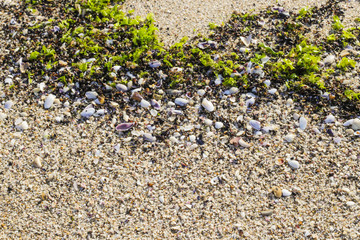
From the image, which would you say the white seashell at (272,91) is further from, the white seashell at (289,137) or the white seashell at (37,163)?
the white seashell at (37,163)

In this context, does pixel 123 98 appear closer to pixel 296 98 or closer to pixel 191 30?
pixel 191 30

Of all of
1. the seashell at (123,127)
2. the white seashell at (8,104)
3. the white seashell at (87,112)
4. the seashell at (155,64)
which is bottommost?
the seashell at (123,127)

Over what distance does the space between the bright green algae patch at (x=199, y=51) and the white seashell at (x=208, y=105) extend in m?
0.29

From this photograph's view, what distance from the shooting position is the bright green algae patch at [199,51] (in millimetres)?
3775

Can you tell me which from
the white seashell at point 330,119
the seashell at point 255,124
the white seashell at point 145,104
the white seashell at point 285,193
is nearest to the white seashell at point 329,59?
the white seashell at point 330,119

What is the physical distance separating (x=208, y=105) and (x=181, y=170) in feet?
2.80

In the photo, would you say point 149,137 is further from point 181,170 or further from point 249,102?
point 249,102

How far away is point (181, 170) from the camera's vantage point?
322 centimetres

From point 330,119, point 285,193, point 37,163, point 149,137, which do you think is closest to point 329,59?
point 330,119

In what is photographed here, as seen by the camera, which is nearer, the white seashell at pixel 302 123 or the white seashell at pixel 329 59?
the white seashell at pixel 302 123

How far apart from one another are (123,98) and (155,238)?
164 cm

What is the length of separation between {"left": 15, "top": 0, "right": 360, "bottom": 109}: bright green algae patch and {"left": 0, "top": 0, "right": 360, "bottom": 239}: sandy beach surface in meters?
0.30

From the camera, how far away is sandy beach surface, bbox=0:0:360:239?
2975 mm

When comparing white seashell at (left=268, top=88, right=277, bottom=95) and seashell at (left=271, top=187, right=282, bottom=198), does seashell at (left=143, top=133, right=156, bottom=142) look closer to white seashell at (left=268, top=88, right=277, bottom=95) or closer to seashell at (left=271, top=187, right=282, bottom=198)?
seashell at (left=271, top=187, right=282, bottom=198)
